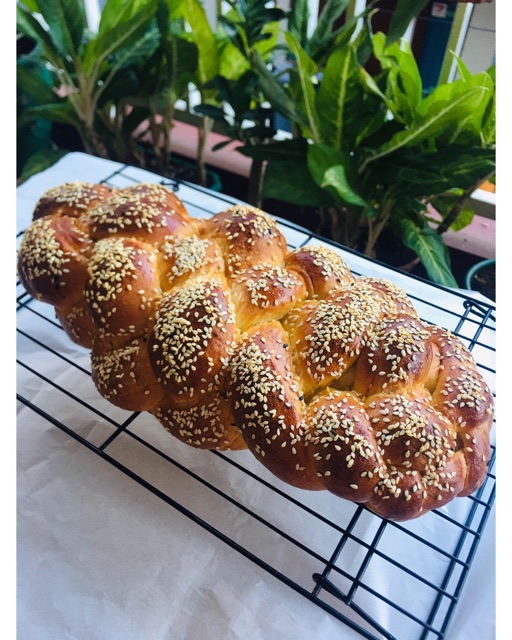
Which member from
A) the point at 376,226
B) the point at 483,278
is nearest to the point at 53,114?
the point at 376,226

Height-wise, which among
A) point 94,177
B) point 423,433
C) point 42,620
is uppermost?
point 423,433

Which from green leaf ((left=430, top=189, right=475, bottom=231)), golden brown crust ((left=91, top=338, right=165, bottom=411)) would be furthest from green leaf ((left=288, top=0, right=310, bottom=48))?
golden brown crust ((left=91, top=338, right=165, bottom=411))

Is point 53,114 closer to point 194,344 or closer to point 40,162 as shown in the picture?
point 40,162

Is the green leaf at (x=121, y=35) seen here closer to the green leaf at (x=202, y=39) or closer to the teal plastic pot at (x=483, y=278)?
the green leaf at (x=202, y=39)

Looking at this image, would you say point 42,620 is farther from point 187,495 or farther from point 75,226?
point 75,226

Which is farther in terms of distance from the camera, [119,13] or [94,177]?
[94,177]
